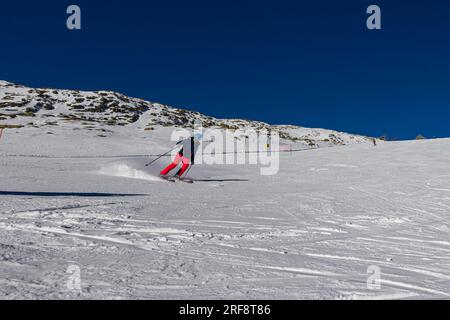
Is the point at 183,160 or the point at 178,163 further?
the point at 178,163

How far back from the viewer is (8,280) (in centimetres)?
392

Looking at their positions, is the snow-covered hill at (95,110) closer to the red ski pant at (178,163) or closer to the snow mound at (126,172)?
the snow mound at (126,172)

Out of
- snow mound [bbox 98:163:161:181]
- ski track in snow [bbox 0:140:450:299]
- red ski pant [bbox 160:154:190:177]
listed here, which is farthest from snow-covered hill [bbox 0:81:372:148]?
ski track in snow [bbox 0:140:450:299]

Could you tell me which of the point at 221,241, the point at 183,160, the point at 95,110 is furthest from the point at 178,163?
the point at 95,110

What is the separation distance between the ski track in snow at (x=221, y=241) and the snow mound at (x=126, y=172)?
3073mm

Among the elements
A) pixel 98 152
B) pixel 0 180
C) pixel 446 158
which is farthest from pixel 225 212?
pixel 98 152

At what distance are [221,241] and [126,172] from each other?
11908mm

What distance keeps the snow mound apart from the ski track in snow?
3.07 meters

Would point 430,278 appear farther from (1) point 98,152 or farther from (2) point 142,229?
(1) point 98,152

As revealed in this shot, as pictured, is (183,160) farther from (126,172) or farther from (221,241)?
(221,241)

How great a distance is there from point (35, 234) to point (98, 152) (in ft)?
85.3

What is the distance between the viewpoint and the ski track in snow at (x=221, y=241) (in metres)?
4.05

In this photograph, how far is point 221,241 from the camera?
20.2 feet

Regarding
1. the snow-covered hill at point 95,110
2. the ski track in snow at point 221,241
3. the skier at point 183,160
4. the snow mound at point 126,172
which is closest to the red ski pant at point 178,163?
the skier at point 183,160
